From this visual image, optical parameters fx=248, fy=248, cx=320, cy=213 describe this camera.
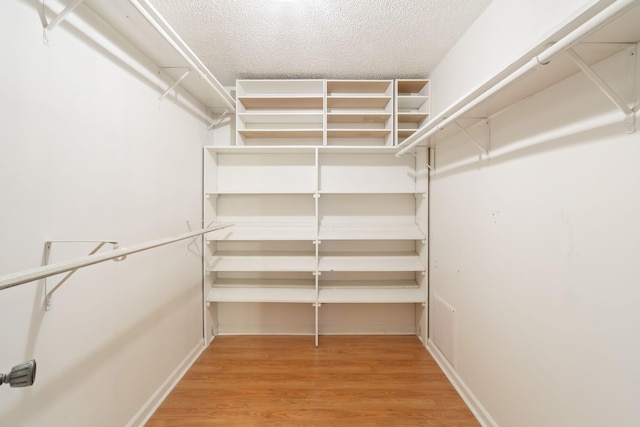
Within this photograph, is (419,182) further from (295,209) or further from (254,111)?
(254,111)

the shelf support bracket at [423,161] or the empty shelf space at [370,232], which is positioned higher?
the shelf support bracket at [423,161]

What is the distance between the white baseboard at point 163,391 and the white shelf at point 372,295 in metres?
1.22

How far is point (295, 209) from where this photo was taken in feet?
8.89

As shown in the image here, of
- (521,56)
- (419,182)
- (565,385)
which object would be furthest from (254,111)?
(565,385)

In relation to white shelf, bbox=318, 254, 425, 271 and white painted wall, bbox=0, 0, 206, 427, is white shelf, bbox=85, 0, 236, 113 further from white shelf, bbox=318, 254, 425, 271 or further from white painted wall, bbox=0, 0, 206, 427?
white shelf, bbox=318, 254, 425, 271

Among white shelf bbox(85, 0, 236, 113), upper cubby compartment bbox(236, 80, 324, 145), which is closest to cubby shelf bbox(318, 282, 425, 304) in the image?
upper cubby compartment bbox(236, 80, 324, 145)

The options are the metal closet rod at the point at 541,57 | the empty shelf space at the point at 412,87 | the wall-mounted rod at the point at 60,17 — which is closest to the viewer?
the metal closet rod at the point at 541,57

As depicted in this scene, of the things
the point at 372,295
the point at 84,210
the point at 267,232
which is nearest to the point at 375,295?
the point at 372,295

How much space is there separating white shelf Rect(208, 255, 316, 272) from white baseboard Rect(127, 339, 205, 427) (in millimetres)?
743

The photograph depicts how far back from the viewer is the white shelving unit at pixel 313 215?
8.48 ft

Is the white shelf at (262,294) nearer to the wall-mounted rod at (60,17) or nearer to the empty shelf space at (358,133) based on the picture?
the empty shelf space at (358,133)

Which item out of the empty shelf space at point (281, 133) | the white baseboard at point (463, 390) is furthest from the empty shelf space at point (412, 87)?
the white baseboard at point (463, 390)

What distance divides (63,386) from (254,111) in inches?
93.1

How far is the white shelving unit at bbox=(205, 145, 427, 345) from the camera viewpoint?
2.58 meters
